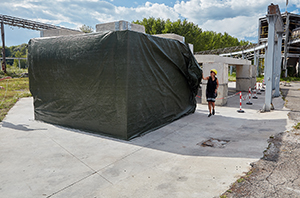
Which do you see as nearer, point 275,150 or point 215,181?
point 215,181

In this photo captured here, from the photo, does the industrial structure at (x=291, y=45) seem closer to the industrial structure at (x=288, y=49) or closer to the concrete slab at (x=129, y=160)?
the industrial structure at (x=288, y=49)

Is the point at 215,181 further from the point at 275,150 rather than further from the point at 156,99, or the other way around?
the point at 156,99

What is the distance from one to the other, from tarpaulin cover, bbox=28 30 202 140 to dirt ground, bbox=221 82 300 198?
343 cm

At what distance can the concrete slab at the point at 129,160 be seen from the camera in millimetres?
3869

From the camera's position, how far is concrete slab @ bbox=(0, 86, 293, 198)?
3.87 metres

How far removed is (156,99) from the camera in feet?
24.4

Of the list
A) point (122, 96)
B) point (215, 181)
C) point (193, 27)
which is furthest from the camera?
point (193, 27)

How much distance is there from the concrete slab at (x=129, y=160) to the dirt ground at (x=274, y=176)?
0.65ft

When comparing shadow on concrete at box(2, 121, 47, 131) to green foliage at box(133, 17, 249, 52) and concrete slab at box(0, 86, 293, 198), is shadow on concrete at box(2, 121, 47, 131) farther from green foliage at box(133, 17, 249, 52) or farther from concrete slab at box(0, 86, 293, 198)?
green foliage at box(133, 17, 249, 52)

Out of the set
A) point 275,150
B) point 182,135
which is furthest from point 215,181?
point 182,135

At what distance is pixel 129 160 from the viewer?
508cm

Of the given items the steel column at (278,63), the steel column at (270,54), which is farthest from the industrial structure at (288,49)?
the steel column at (270,54)

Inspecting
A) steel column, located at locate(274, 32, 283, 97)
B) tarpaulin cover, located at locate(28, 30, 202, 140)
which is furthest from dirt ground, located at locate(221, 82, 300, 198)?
steel column, located at locate(274, 32, 283, 97)

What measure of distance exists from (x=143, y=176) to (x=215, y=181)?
52.6 inches
